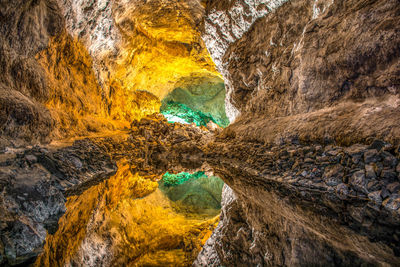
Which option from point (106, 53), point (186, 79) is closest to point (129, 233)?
point (106, 53)

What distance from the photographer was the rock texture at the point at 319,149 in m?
1.76

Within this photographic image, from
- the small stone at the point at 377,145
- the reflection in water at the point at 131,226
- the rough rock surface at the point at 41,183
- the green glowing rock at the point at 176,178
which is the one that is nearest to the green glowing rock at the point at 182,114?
the rough rock surface at the point at 41,183

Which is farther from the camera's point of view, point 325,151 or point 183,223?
point 183,223

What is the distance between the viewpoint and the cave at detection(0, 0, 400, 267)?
1910 millimetres

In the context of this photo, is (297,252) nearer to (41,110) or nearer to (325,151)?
(325,151)

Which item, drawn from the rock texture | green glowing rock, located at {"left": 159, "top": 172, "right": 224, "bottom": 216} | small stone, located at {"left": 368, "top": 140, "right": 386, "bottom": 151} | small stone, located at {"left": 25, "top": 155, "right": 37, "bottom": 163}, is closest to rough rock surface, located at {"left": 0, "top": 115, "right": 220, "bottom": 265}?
small stone, located at {"left": 25, "top": 155, "right": 37, "bottom": 163}

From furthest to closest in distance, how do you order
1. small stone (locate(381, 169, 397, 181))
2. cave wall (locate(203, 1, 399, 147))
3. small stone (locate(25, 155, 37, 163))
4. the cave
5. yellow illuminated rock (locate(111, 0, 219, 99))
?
yellow illuminated rock (locate(111, 0, 219, 99)) < cave wall (locate(203, 1, 399, 147)) < small stone (locate(25, 155, 37, 163)) < small stone (locate(381, 169, 397, 181)) < the cave

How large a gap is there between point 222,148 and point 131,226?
15.4ft

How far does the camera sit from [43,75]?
16.2 feet

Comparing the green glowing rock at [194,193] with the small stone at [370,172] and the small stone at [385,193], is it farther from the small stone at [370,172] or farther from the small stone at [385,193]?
the small stone at [385,193]

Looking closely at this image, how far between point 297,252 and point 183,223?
3.04 meters

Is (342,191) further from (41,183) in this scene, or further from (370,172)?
(41,183)

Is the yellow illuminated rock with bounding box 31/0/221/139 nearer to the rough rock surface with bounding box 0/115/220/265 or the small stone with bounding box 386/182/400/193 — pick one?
the rough rock surface with bounding box 0/115/220/265

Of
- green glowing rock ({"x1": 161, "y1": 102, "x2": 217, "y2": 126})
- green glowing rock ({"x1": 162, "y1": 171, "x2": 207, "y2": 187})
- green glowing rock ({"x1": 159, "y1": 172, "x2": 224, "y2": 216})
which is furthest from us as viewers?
green glowing rock ({"x1": 161, "y1": 102, "x2": 217, "y2": 126})
